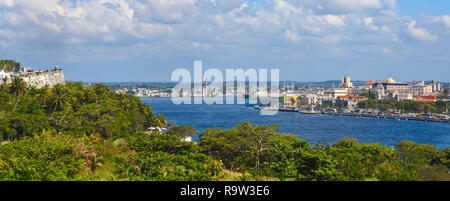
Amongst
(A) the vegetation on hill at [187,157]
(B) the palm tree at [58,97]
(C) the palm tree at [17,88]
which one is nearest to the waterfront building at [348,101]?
(A) the vegetation on hill at [187,157]

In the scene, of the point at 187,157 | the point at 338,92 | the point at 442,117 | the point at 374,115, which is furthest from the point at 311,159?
the point at 338,92

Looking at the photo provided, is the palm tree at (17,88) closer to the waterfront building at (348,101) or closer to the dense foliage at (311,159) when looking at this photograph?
the dense foliage at (311,159)

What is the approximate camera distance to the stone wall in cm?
4022

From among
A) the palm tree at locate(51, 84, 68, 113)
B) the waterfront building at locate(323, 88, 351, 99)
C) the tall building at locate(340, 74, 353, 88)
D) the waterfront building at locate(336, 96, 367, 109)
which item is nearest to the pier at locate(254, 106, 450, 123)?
the waterfront building at locate(336, 96, 367, 109)

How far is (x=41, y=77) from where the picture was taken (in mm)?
43969

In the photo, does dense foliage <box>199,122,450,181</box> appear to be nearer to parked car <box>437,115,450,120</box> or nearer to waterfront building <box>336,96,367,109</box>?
parked car <box>437,115,450,120</box>

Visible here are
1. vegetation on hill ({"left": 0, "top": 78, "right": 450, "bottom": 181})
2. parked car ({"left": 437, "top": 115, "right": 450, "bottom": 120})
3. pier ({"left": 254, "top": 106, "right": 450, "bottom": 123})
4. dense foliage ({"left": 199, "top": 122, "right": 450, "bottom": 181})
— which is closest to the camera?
vegetation on hill ({"left": 0, "top": 78, "right": 450, "bottom": 181})

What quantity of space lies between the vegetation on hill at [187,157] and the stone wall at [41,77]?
42.8 ft

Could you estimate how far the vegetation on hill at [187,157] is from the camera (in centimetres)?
1276

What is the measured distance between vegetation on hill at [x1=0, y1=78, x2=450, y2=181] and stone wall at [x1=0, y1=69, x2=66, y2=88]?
1304cm

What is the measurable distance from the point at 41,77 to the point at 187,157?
34875 mm
